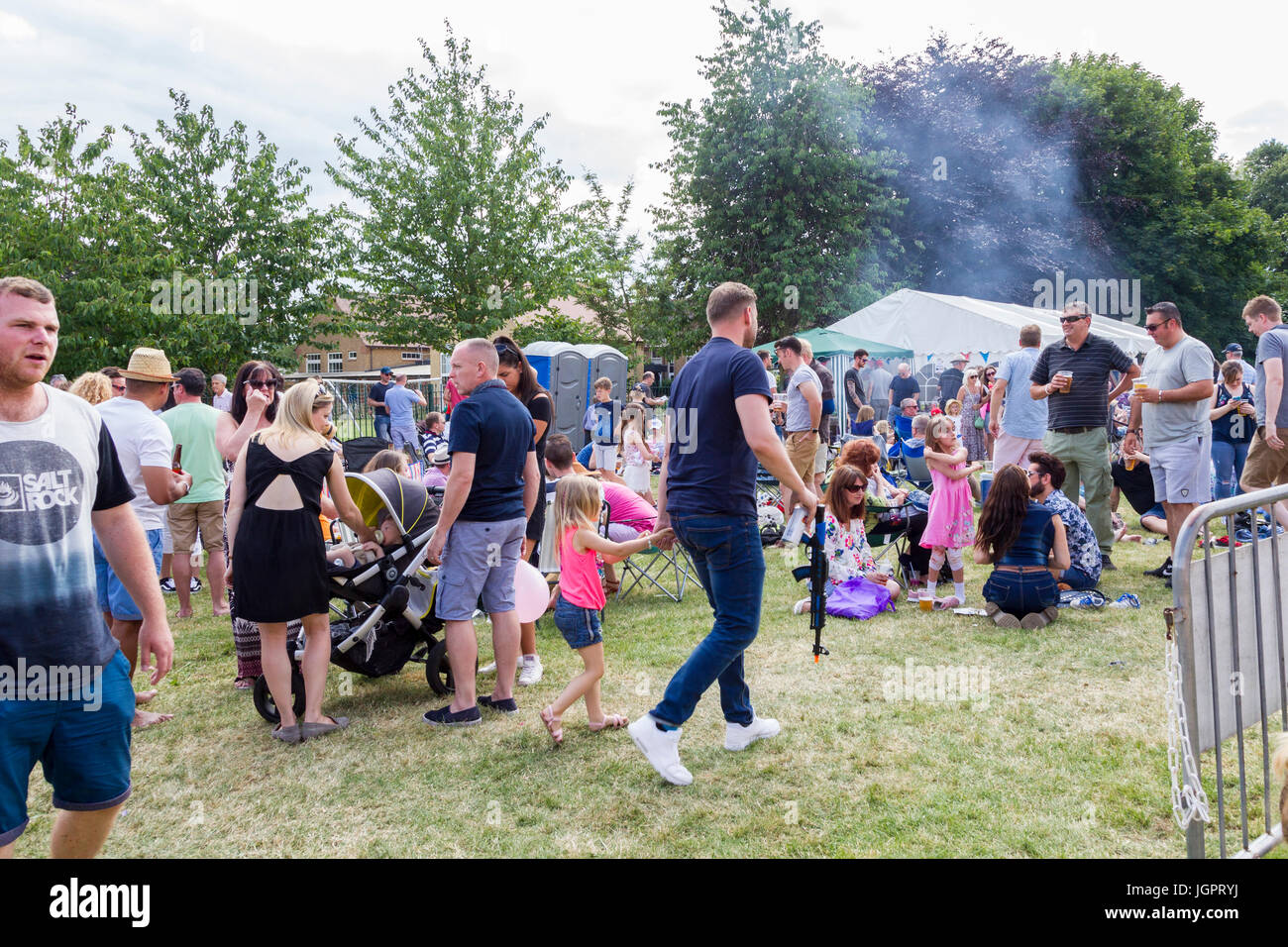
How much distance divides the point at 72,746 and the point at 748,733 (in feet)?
9.05

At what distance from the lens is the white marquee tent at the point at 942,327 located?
19000mm

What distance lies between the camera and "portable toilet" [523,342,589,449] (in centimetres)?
1795

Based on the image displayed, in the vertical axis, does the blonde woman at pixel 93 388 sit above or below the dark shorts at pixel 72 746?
above

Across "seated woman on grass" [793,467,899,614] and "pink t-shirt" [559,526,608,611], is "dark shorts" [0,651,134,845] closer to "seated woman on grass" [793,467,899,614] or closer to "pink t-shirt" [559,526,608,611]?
Result: "pink t-shirt" [559,526,608,611]

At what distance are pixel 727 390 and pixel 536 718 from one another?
213 cm

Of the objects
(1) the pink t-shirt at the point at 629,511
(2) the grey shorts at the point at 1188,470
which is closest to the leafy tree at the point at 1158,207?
(2) the grey shorts at the point at 1188,470

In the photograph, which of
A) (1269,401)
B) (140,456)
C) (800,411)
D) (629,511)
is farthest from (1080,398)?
(140,456)

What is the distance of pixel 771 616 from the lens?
6586mm

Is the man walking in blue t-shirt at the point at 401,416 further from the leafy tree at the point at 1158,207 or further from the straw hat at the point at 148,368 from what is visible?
the leafy tree at the point at 1158,207

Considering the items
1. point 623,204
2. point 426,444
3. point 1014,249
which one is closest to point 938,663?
point 426,444

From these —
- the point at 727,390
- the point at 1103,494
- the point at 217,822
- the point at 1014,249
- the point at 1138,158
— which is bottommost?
the point at 217,822

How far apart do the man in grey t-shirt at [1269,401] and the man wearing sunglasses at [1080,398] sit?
0.88 metres

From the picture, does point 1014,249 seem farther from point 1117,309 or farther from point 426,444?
point 426,444

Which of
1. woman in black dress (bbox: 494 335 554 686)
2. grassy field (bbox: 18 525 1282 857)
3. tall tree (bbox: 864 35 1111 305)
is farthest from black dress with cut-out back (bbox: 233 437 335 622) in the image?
tall tree (bbox: 864 35 1111 305)
